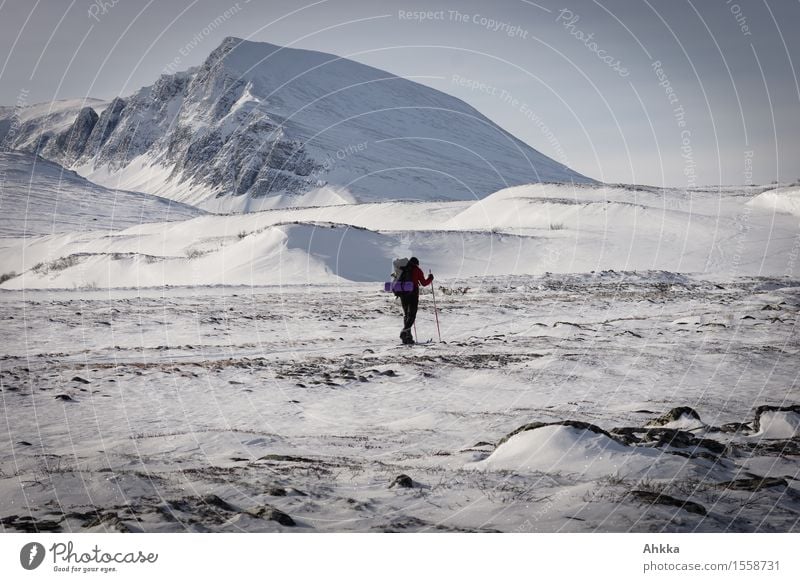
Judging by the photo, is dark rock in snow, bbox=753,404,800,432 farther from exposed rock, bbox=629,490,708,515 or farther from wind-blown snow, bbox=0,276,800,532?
exposed rock, bbox=629,490,708,515

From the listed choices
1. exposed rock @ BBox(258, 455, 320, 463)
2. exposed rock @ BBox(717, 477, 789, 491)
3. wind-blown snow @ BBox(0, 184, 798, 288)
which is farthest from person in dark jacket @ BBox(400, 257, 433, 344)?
wind-blown snow @ BBox(0, 184, 798, 288)

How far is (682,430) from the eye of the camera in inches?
362

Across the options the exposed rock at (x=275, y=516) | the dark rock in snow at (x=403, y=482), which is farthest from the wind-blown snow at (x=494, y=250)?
the exposed rock at (x=275, y=516)

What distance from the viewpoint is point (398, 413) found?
11.6m

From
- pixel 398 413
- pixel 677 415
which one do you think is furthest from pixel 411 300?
pixel 677 415

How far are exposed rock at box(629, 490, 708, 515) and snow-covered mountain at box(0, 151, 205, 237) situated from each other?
99188mm

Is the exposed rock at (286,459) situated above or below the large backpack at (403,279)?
below

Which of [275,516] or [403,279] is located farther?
[403,279]

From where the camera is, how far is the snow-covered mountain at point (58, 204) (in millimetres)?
102981

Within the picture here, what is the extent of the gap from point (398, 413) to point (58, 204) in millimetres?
122750

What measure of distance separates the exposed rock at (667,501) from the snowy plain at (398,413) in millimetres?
18

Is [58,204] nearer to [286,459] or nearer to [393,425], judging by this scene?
[393,425]

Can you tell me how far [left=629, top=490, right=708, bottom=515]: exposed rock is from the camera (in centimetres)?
652

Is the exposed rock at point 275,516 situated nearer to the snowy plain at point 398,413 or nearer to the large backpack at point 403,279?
the snowy plain at point 398,413
